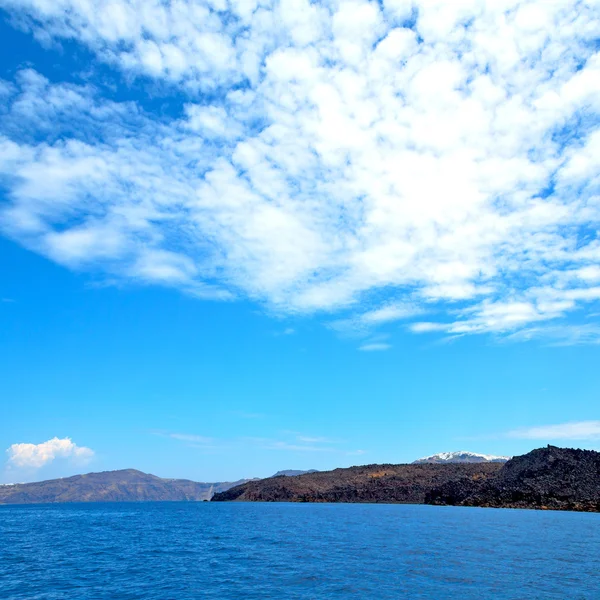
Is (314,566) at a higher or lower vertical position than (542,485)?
lower

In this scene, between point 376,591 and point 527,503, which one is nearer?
point 376,591

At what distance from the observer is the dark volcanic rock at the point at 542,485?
138 metres

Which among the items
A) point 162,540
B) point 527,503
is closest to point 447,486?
point 527,503

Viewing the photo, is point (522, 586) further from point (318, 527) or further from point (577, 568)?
point (318, 527)

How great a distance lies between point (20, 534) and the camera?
86.9 meters

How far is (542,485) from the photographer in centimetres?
14662

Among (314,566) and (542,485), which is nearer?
(314,566)

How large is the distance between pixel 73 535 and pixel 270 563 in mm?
52725

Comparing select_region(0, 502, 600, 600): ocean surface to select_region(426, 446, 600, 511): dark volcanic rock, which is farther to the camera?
select_region(426, 446, 600, 511): dark volcanic rock

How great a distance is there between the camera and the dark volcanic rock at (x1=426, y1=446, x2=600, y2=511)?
138 metres

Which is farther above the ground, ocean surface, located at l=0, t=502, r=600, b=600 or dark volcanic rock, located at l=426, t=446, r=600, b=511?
dark volcanic rock, located at l=426, t=446, r=600, b=511

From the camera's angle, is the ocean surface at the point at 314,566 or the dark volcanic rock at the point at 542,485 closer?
the ocean surface at the point at 314,566

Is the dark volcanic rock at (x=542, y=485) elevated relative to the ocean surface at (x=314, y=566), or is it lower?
elevated

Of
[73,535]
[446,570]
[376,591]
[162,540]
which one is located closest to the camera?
[376,591]
